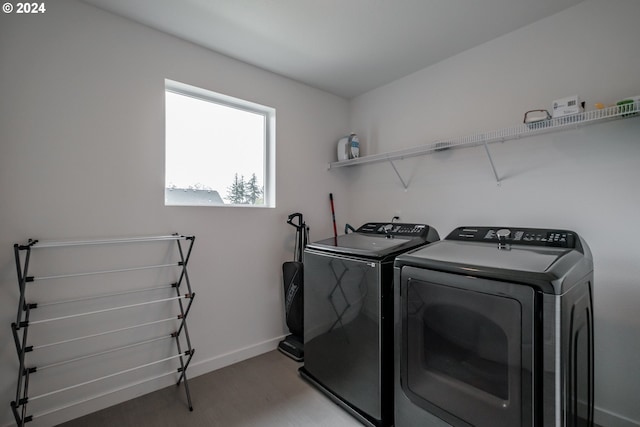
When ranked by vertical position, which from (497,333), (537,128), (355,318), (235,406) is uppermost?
(537,128)

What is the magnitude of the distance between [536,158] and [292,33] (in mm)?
1979

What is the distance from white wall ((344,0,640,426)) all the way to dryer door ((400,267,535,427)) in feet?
3.51

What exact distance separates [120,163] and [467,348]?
2.36 meters

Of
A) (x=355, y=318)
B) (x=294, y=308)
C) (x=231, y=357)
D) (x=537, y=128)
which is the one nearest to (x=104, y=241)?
(x=231, y=357)

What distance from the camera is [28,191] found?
5.43 feet

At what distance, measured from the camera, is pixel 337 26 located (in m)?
2.04

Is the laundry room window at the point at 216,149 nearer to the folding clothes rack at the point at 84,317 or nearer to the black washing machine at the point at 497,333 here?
the folding clothes rack at the point at 84,317

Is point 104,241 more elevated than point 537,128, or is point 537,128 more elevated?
point 537,128

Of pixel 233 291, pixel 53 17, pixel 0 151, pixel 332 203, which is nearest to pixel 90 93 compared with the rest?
pixel 53 17

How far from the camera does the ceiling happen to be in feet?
6.01

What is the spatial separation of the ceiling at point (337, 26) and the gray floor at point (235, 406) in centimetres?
263

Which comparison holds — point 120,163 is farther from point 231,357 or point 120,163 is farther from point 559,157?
point 559,157

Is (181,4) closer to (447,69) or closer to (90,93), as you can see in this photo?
(90,93)

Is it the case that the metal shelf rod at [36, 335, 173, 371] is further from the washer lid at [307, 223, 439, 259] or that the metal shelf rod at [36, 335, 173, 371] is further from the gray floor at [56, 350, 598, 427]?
the washer lid at [307, 223, 439, 259]
